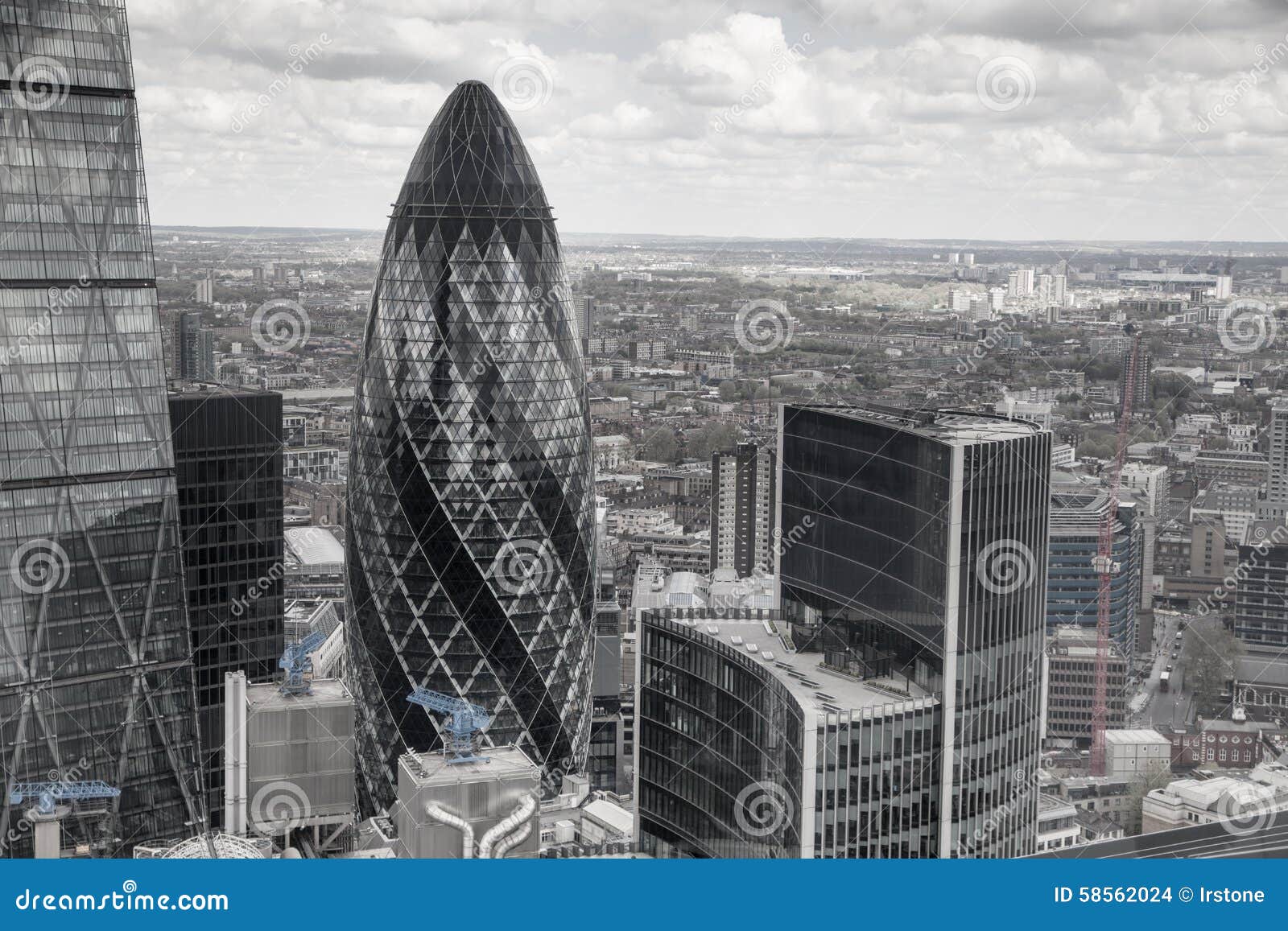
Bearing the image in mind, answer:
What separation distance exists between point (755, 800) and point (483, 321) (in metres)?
18.6

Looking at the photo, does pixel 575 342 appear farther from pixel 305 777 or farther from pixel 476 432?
pixel 305 777

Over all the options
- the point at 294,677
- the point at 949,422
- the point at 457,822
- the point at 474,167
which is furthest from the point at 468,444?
the point at 949,422

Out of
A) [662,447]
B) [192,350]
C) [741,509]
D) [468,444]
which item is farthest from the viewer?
[662,447]

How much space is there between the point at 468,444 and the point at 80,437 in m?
11.7

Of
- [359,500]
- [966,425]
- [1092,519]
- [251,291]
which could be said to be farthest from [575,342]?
Answer: [966,425]

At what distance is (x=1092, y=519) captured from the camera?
37969mm

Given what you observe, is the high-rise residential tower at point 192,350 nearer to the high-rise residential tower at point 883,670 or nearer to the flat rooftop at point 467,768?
the flat rooftop at point 467,768

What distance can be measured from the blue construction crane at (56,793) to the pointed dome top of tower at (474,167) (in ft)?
54.5

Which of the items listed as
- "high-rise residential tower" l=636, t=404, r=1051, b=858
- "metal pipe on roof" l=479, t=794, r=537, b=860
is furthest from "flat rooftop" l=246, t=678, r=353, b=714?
"high-rise residential tower" l=636, t=404, r=1051, b=858

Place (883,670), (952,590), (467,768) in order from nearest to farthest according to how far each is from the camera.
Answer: (952,590), (883,670), (467,768)

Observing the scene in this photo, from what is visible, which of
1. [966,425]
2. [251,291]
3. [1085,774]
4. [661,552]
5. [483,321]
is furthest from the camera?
[661,552]

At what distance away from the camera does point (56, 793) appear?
80.5ft

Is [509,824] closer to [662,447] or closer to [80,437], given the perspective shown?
[80,437]

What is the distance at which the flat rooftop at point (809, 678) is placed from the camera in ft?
67.1
